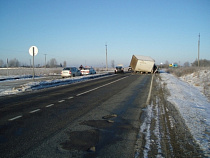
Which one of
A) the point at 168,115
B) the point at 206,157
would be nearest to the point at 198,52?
the point at 168,115

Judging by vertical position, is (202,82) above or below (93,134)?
above

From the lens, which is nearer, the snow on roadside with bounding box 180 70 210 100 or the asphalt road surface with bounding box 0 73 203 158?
the asphalt road surface with bounding box 0 73 203 158

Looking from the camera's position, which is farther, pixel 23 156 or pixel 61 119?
pixel 61 119

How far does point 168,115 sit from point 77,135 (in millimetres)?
3647

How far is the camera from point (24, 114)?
267 inches

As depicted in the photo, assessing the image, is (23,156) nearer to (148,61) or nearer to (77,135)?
(77,135)

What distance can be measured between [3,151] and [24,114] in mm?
3134

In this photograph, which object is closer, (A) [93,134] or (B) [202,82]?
(A) [93,134]

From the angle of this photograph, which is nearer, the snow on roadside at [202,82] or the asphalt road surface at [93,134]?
the asphalt road surface at [93,134]

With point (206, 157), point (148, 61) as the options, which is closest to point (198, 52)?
point (148, 61)

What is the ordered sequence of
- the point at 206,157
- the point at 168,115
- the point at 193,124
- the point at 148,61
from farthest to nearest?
the point at 148,61 < the point at 168,115 < the point at 193,124 < the point at 206,157

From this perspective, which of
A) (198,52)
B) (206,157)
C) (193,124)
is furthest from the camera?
(198,52)

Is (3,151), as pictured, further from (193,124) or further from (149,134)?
(193,124)

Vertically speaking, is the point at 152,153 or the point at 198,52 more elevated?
the point at 198,52
